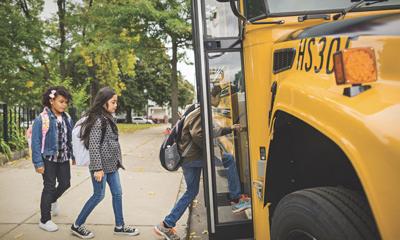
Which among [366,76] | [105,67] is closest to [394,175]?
[366,76]

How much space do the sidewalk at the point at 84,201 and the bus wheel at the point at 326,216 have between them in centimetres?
262

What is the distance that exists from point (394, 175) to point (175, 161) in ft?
8.98

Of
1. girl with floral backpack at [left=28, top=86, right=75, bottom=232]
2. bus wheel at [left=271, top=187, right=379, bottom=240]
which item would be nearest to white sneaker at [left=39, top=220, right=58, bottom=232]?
girl with floral backpack at [left=28, top=86, right=75, bottom=232]

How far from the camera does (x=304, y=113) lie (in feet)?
6.50

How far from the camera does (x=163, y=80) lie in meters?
44.4

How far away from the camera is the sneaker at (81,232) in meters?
4.28

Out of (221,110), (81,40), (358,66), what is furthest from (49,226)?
(81,40)

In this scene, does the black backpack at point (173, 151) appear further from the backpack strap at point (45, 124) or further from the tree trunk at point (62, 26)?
the tree trunk at point (62, 26)

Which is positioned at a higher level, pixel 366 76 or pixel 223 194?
pixel 366 76

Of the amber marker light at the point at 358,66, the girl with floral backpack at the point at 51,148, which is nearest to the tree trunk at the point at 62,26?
the girl with floral backpack at the point at 51,148

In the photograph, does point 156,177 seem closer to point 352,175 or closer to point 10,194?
point 10,194

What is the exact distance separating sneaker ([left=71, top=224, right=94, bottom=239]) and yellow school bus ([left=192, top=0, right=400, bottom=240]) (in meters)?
1.67

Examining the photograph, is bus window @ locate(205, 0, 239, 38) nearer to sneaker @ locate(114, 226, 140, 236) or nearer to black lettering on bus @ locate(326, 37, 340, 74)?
black lettering on bus @ locate(326, 37, 340, 74)

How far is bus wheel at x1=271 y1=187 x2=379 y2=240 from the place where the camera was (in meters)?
1.70
